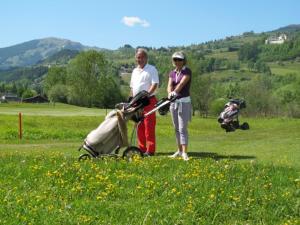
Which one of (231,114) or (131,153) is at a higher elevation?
(231,114)

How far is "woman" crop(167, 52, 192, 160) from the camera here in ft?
42.2

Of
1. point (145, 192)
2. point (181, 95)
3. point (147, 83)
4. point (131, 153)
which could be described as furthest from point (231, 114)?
point (145, 192)

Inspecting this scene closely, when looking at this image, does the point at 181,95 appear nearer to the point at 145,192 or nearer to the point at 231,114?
the point at 145,192

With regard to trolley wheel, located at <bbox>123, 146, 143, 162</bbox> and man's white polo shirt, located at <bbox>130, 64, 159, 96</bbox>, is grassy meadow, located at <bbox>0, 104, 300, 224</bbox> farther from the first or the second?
man's white polo shirt, located at <bbox>130, 64, 159, 96</bbox>

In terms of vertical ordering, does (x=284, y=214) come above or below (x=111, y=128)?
below

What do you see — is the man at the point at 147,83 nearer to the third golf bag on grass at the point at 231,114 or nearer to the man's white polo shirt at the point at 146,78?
the man's white polo shirt at the point at 146,78

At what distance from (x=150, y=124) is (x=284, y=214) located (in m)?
6.62

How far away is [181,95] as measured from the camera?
511 inches

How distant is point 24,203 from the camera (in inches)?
296

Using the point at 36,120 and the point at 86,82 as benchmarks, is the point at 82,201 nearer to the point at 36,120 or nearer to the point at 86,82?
the point at 36,120

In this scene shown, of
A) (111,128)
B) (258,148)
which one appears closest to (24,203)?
(111,128)

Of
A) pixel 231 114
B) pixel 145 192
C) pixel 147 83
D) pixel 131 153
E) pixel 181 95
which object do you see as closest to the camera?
pixel 145 192

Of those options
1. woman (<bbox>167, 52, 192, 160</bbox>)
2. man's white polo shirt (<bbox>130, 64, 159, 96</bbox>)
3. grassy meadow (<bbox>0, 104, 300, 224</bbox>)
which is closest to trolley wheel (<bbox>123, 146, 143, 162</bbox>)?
grassy meadow (<bbox>0, 104, 300, 224</bbox>)

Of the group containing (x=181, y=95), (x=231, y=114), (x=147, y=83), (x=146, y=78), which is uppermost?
(x=146, y=78)
